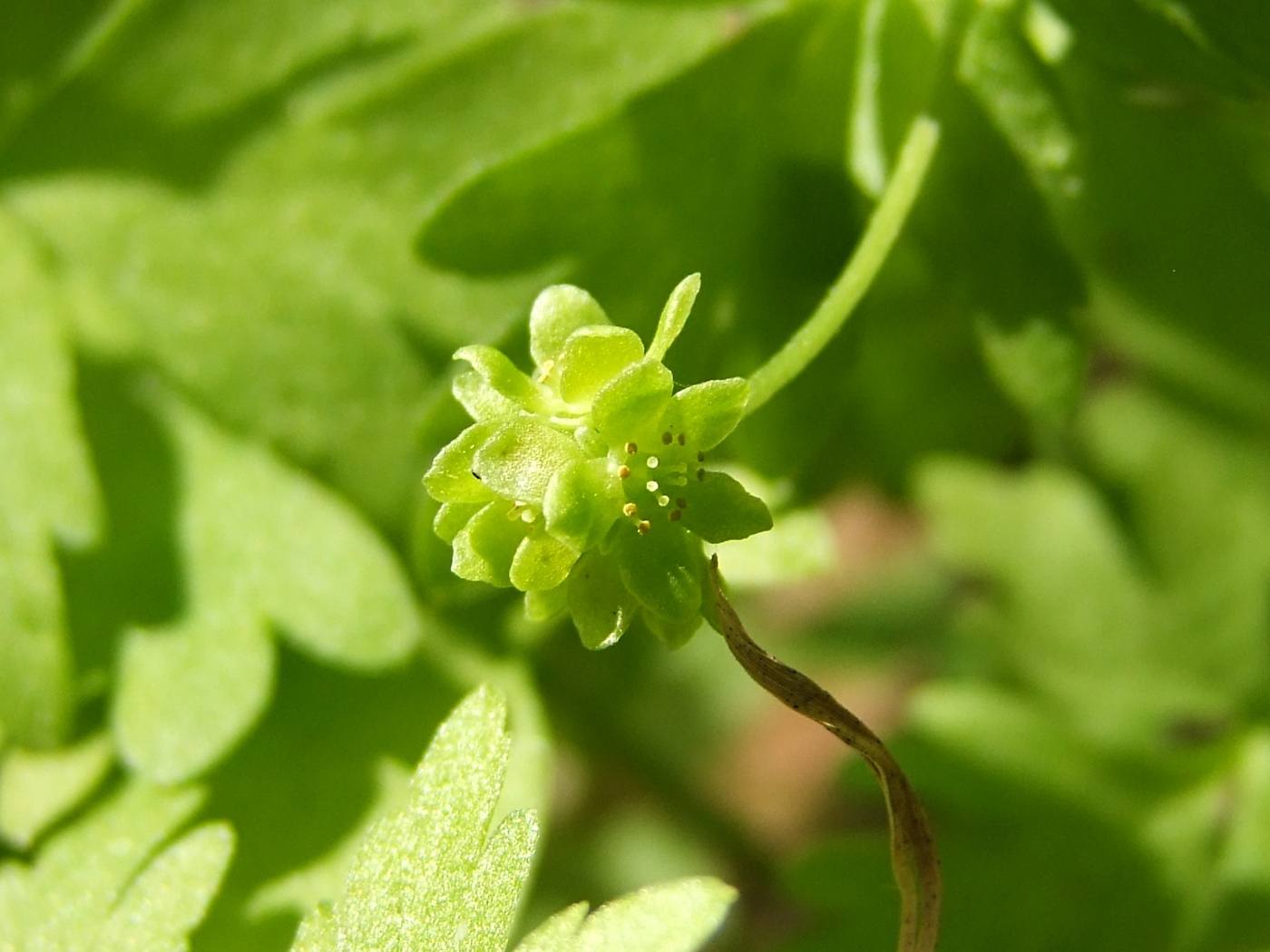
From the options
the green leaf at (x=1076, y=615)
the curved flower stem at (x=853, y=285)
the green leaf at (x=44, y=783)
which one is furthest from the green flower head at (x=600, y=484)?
the green leaf at (x=1076, y=615)

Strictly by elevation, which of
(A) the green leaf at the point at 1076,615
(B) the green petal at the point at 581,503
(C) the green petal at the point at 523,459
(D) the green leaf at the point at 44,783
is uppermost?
(C) the green petal at the point at 523,459

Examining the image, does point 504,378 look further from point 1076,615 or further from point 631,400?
point 1076,615

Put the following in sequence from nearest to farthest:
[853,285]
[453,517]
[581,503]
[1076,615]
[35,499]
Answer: [581,503]
[453,517]
[853,285]
[35,499]
[1076,615]

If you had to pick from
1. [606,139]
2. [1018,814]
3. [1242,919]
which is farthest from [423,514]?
[1242,919]

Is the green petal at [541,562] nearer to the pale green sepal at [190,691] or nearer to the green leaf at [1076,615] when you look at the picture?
the pale green sepal at [190,691]

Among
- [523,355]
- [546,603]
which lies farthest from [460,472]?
[523,355]

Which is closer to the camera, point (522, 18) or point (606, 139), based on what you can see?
point (606, 139)

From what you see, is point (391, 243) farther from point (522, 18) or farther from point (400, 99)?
point (522, 18)
